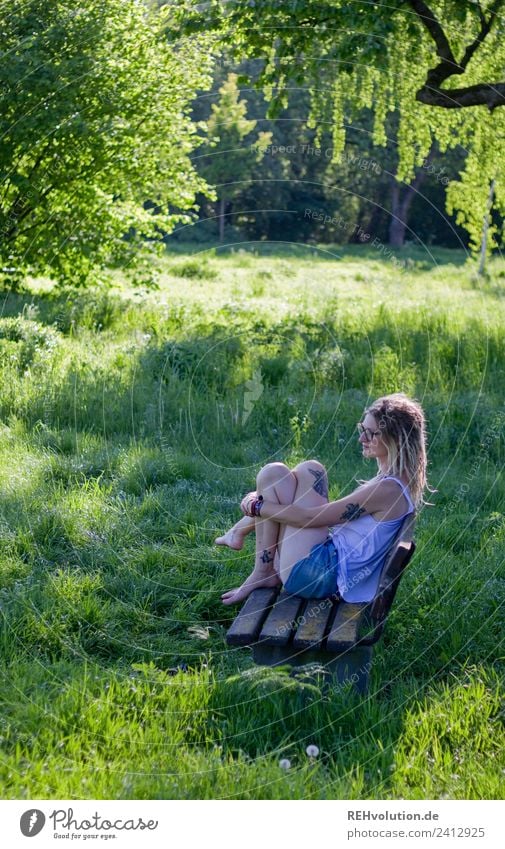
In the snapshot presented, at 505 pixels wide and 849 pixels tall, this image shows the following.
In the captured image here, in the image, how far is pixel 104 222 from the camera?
32.1ft

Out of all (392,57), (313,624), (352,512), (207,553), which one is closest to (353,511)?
(352,512)

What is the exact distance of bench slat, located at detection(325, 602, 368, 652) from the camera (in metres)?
3.81

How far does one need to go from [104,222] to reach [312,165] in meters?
11.9

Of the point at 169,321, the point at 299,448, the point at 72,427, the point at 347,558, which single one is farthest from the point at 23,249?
the point at 347,558

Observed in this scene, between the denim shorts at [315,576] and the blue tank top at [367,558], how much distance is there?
0.05 meters

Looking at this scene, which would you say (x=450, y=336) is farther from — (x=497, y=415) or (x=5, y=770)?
(x=5, y=770)

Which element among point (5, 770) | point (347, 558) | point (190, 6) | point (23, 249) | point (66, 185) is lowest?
point (5, 770)

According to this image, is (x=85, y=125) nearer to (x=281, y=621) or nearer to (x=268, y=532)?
(x=268, y=532)

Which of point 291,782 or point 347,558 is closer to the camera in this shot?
point 291,782

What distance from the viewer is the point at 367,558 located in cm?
428

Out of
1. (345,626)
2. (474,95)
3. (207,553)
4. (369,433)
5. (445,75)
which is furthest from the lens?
(445,75)

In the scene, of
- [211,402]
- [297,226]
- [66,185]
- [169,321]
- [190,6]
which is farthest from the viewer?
[297,226]

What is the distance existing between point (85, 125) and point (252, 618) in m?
6.13

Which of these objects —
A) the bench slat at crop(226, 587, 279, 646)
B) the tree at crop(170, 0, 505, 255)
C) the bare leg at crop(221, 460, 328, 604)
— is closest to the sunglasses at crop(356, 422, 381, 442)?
the bare leg at crop(221, 460, 328, 604)
